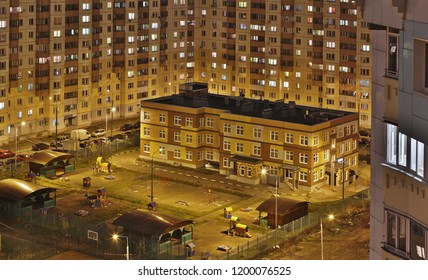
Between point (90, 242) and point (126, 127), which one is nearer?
point (90, 242)

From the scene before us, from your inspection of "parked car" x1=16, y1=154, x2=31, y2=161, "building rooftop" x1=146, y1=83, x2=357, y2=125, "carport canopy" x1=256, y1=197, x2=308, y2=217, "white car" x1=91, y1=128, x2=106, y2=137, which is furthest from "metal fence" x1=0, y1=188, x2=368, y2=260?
"white car" x1=91, y1=128, x2=106, y2=137

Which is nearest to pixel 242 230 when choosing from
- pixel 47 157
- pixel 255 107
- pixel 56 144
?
pixel 47 157

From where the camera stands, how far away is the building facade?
8119 centimetres

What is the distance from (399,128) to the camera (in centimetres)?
1686

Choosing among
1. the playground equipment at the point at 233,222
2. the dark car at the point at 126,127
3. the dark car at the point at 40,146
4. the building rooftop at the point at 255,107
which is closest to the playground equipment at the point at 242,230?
the playground equipment at the point at 233,222

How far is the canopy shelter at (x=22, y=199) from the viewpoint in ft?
234

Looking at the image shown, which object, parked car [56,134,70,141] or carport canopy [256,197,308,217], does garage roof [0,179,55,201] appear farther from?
parked car [56,134,70,141]

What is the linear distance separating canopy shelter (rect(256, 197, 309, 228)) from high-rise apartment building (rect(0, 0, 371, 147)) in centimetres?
3511

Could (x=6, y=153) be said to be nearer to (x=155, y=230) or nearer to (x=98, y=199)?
(x=98, y=199)

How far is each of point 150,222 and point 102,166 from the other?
21.1 metres

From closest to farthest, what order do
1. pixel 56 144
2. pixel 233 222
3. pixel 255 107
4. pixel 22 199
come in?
pixel 233 222, pixel 22 199, pixel 255 107, pixel 56 144

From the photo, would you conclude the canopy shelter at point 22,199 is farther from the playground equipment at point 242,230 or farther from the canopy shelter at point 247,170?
the canopy shelter at point 247,170

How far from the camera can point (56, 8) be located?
100 m

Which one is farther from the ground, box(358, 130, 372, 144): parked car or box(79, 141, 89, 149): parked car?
box(358, 130, 372, 144): parked car
